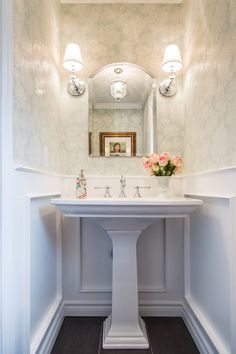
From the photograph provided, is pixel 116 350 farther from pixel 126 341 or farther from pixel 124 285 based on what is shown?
pixel 124 285

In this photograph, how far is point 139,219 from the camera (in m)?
1.39

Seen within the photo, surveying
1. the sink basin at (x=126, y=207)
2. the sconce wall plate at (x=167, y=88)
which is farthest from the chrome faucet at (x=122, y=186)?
the sconce wall plate at (x=167, y=88)

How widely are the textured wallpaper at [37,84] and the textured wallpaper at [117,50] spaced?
Answer: 102 mm

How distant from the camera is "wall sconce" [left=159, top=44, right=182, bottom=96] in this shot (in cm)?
179

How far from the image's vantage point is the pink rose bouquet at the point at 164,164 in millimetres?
1674

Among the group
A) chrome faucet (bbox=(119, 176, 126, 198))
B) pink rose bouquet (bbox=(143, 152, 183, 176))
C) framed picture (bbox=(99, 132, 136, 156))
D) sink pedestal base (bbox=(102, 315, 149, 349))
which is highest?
framed picture (bbox=(99, 132, 136, 156))

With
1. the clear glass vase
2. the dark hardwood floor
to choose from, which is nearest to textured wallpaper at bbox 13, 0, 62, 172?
the clear glass vase

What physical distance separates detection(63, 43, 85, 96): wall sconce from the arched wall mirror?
0.09 m

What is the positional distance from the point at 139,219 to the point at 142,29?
152cm

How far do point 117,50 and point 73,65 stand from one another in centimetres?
40

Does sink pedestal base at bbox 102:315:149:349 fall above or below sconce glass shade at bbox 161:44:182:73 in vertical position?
below

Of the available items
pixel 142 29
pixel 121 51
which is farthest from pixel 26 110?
pixel 142 29

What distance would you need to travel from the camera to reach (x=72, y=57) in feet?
5.80

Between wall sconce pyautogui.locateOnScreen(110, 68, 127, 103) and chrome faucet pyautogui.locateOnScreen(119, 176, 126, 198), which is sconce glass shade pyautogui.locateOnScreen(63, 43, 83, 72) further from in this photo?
chrome faucet pyautogui.locateOnScreen(119, 176, 126, 198)
